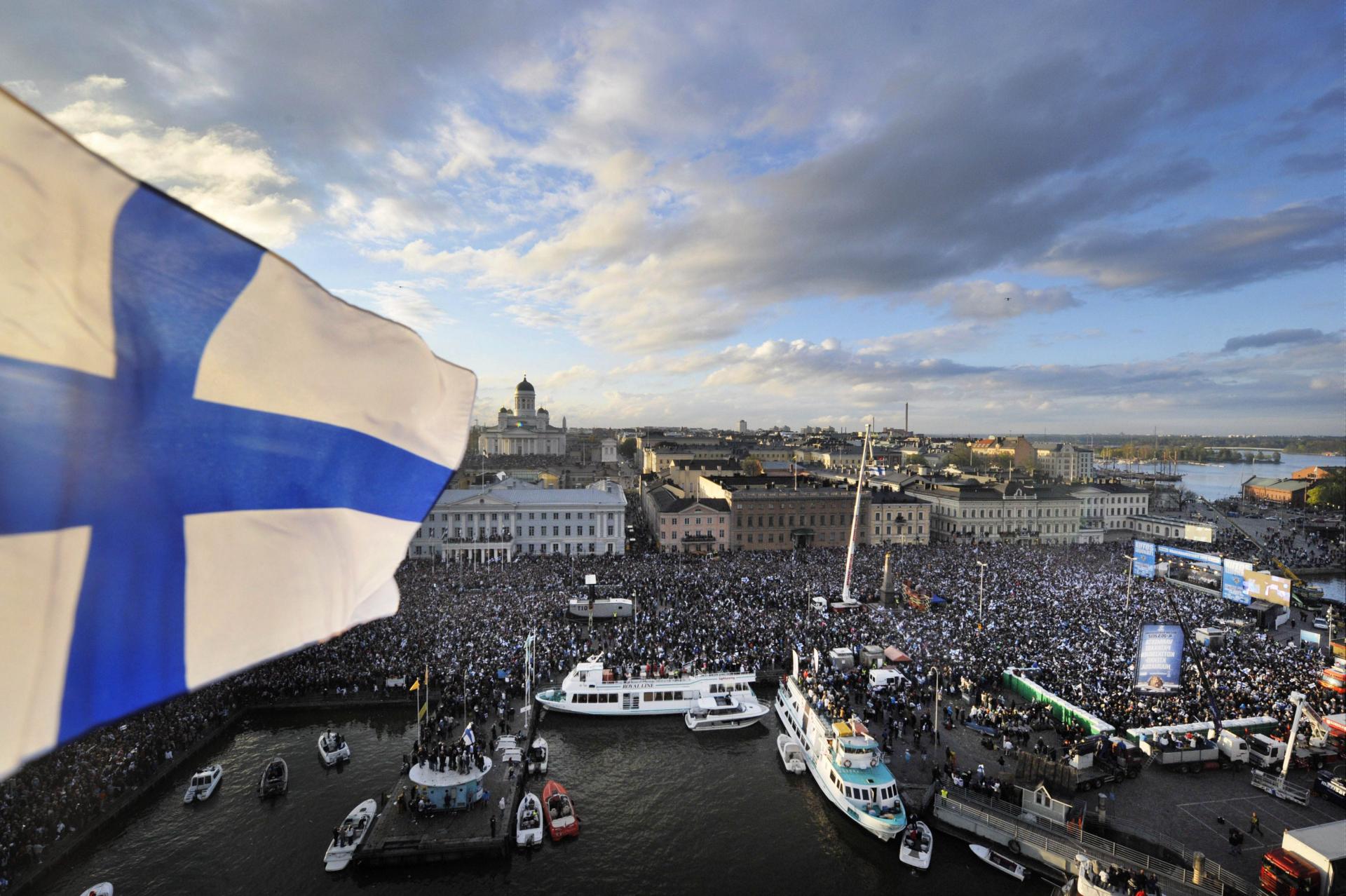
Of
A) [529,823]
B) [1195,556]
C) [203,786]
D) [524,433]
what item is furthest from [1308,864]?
[524,433]

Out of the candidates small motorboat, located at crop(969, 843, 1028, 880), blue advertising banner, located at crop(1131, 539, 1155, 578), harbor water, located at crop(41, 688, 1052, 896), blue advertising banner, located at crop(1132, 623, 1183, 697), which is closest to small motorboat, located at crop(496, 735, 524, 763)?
harbor water, located at crop(41, 688, 1052, 896)

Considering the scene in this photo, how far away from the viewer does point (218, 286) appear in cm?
334

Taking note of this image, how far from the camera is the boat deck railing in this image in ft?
49.8

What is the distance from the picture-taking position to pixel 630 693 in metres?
25.5

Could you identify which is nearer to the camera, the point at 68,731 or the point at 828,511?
the point at 68,731

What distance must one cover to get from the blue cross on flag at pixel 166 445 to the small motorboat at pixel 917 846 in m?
18.1

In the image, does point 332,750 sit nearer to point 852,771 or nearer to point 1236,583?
point 852,771

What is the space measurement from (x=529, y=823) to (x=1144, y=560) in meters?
44.2

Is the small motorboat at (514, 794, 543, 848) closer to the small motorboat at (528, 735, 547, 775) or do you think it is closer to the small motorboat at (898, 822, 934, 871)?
the small motorboat at (528, 735, 547, 775)

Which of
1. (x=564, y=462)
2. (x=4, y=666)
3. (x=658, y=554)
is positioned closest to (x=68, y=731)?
(x=4, y=666)

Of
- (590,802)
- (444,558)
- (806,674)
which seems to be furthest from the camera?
(444,558)

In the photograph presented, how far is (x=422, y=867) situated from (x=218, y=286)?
18748mm

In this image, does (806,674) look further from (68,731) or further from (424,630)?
(68,731)

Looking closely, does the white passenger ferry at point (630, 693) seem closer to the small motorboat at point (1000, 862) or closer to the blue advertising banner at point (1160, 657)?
the small motorboat at point (1000, 862)
